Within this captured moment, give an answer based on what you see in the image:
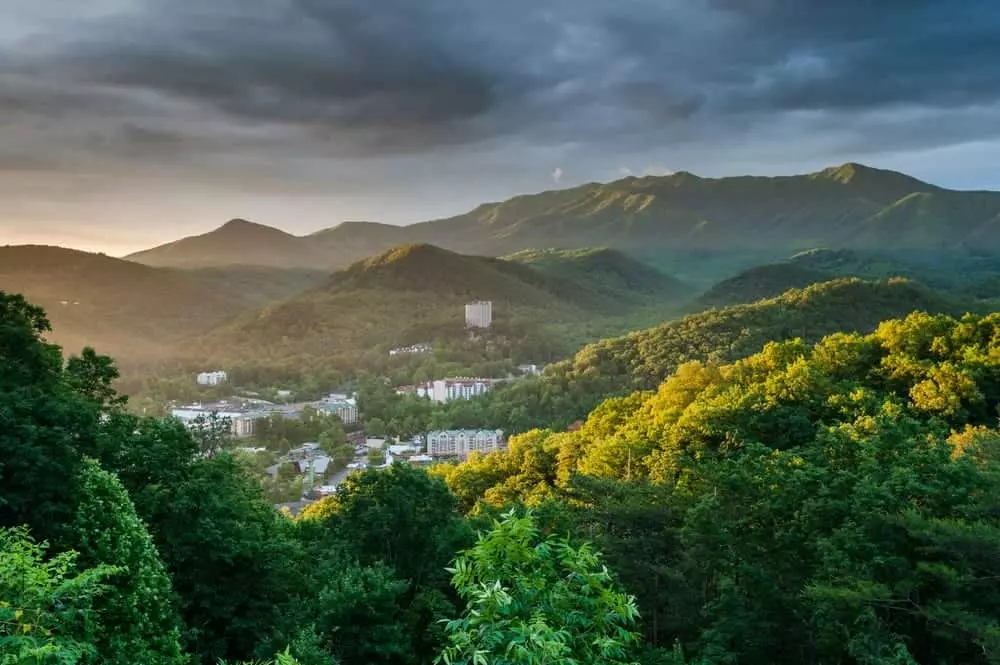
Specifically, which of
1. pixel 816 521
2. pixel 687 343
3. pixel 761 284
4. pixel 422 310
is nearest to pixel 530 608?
pixel 816 521

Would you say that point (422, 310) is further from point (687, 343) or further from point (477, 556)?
point (477, 556)

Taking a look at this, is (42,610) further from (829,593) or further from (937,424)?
(937,424)

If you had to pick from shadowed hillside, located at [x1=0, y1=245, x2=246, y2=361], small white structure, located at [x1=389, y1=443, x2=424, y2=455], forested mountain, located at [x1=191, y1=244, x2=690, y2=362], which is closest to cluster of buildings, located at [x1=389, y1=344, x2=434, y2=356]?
forested mountain, located at [x1=191, y1=244, x2=690, y2=362]

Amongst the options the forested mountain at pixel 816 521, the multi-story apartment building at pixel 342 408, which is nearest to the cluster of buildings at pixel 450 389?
the multi-story apartment building at pixel 342 408

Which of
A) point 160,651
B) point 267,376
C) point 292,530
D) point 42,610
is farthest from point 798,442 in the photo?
point 267,376

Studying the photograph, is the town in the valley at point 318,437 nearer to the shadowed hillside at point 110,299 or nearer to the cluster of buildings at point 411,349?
the cluster of buildings at point 411,349

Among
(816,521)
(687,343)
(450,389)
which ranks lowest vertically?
(450,389)
